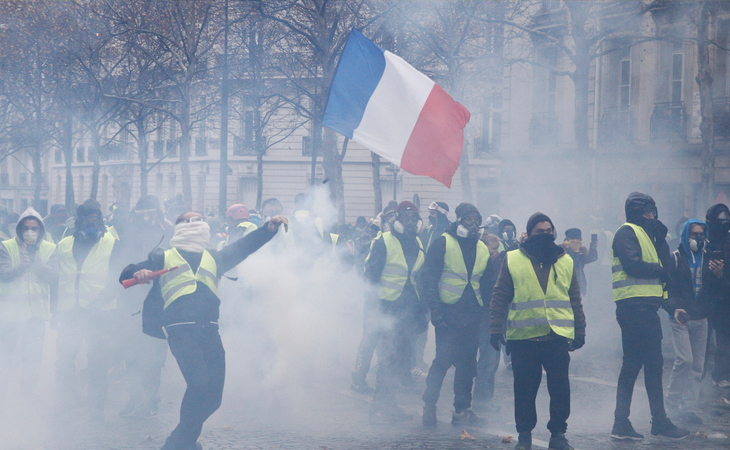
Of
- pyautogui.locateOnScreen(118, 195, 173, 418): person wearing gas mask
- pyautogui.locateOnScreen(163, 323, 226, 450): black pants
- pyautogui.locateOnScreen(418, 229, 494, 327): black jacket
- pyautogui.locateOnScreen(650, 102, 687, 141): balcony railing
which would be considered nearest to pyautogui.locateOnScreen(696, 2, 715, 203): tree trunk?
pyautogui.locateOnScreen(650, 102, 687, 141): balcony railing

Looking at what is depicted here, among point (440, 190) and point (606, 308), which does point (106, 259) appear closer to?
point (606, 308)

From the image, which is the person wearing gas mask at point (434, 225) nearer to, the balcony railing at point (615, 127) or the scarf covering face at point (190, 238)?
the scarf covering face at point (190, 238)

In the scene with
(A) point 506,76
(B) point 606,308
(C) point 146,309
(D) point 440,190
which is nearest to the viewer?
(C) point 146,309

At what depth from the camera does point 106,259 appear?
632 centimetres

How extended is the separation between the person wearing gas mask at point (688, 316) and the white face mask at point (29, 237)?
190 inches

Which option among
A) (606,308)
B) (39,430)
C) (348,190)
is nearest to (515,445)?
(39,430)

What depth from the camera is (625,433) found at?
524 centimetres

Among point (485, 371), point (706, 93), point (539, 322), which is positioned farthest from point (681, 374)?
point (706, 93)

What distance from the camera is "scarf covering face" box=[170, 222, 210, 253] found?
473 cm

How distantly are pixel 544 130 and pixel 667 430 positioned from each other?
18733mm

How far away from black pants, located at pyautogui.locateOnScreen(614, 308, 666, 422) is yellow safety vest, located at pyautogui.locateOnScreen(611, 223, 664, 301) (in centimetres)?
12

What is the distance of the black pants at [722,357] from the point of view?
6.59 metres

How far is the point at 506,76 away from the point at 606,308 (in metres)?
12.9

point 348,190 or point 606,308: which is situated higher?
point 348,190
